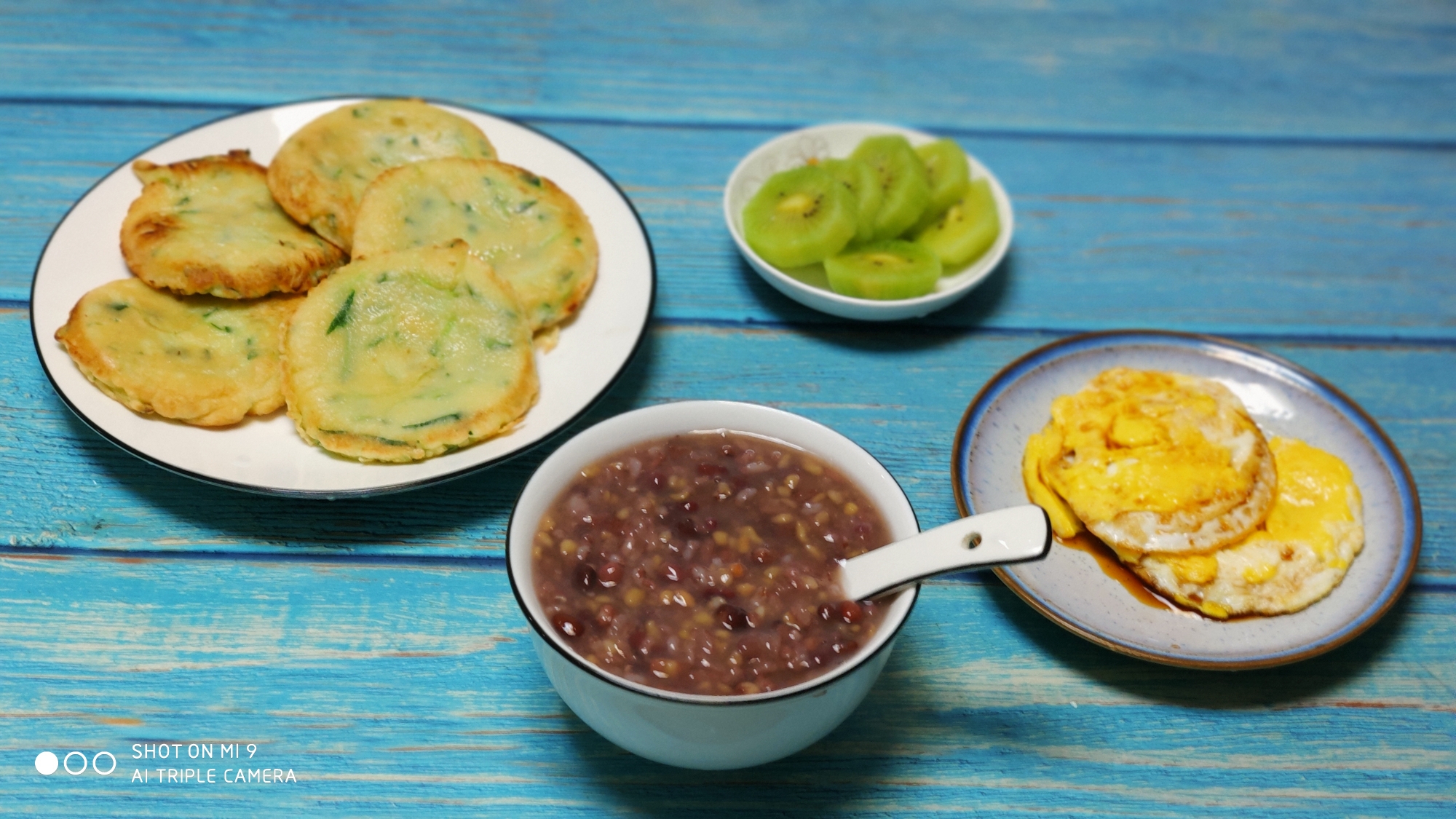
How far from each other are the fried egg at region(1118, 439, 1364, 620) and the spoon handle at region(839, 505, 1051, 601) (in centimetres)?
74

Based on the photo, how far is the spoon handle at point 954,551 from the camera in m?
1.68

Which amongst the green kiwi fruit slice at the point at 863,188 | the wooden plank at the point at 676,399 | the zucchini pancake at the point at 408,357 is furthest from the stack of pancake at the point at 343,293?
the green kiwi fruit slice at the point at 863,188

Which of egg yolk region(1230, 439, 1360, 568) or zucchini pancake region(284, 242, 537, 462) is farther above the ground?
zucchini pancake region(284, 242, 537, 462)

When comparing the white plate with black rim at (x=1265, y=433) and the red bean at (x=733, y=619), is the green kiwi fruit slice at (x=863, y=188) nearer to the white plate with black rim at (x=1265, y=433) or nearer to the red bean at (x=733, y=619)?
the white plate with black rim at (x=1265, y=433)

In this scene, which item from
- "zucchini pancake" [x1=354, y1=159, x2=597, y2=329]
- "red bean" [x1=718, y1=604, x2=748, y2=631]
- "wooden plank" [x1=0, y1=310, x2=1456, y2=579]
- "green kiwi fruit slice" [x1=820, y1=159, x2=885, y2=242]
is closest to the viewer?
"red bean" [x1=718, y1=604, x2=748, y2=631]

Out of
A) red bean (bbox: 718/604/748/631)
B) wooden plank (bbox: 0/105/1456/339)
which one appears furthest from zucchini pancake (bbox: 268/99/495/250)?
red bean (bbox: 718/604/748/631)

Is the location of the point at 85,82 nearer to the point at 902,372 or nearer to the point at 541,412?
the point at 541,412

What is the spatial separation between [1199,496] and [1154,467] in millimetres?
114

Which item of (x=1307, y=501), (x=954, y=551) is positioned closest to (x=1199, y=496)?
(x=1307, y=501)

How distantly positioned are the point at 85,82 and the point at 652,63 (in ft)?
6.62

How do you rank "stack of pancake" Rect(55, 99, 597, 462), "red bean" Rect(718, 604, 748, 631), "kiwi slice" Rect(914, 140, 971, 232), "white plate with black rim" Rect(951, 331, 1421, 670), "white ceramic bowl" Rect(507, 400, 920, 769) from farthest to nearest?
"kiwi slice" Rect(914, 140, 971, 232) < "stack of pancake" Rect(55, 99, 597, 462) < "white plate with black rim" Rect(951, 331, 1421, 670) < "red bean" Rect(718, 604, 748, 631) < "white ceramic bowl" Rect(507, 400, 920, 769)

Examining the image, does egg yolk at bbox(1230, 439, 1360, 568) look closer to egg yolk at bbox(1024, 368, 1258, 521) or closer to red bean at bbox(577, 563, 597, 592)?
egg yolk at bbox(1024, 368, 1258, 521)

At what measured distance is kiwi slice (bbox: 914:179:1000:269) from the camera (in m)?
3.18

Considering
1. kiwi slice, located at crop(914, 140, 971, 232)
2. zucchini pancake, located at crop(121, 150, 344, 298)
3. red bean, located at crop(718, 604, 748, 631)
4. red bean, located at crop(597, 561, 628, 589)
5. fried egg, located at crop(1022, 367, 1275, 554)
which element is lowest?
fried egg, located at crop(1022, 367, 1275, 554)
